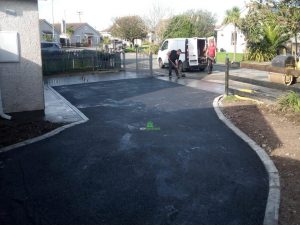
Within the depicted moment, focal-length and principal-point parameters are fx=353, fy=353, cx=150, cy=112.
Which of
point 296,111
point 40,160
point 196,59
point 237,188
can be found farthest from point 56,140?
point 196,59

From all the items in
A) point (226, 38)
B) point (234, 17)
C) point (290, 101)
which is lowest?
point (290, 101)

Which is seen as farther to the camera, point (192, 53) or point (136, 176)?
point (192, 53)

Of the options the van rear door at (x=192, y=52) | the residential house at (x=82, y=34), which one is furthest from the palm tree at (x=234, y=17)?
the residential house at (x=82, y=34)

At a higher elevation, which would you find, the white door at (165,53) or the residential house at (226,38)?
the residential house at (226,38)

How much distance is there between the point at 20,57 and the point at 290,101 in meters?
7.55

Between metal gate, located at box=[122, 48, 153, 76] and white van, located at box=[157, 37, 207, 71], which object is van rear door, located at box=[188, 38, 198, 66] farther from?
metal gate, located at box=[122, 48, 153, 76]

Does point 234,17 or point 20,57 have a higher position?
point 234,17

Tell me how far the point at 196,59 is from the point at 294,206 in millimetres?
18406

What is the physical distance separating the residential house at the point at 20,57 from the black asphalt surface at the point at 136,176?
6.44 ft

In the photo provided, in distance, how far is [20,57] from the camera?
9.52m

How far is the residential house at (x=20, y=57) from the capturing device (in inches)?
362

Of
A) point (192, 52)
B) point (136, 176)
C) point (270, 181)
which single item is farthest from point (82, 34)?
point (270, 181)

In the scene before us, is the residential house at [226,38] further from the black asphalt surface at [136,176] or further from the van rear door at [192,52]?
the black asphalt surface at [136,176]

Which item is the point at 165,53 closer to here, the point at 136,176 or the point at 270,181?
the point at 136,176
